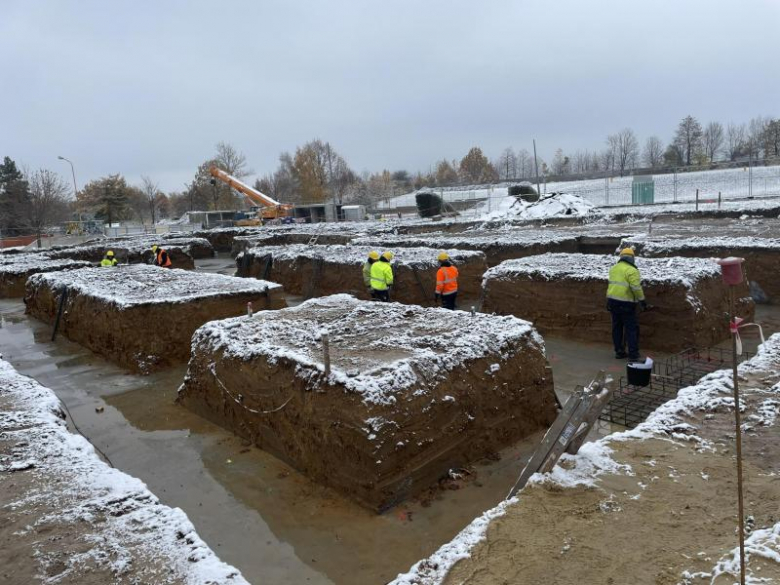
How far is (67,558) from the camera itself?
3.49 m

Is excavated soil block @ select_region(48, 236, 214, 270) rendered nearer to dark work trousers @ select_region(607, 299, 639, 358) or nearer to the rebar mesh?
dark work trousers @ select_region(607, 299, 639, 358)

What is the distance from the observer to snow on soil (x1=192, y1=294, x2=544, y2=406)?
18.6 ft

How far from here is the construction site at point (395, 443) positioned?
3.54 m

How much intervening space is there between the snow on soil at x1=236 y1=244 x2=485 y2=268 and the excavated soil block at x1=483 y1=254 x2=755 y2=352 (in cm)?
269

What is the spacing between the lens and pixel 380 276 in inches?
493

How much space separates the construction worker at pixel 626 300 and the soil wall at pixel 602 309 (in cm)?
59


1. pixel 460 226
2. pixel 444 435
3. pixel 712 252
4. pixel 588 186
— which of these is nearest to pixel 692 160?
pixel 588 186

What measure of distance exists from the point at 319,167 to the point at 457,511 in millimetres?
72347

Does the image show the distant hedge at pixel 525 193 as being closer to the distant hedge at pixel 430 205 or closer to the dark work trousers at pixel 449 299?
the distant hedge at pixel 430 205

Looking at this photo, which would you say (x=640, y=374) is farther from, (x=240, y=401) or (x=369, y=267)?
(x=369, y=267)

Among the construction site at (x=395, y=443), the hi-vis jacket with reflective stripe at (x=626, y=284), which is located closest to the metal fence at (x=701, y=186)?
the construction site at (x=395, y=443)

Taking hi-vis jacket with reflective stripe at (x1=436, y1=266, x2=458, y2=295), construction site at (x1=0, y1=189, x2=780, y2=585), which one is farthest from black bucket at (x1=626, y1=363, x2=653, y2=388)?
hi-vis jacket with reflective stripe at (x1=436, y1=266, x2=458, y2=295)

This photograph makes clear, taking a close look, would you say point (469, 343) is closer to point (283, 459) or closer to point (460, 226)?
point (283, 459)

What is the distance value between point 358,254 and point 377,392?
12467mm
